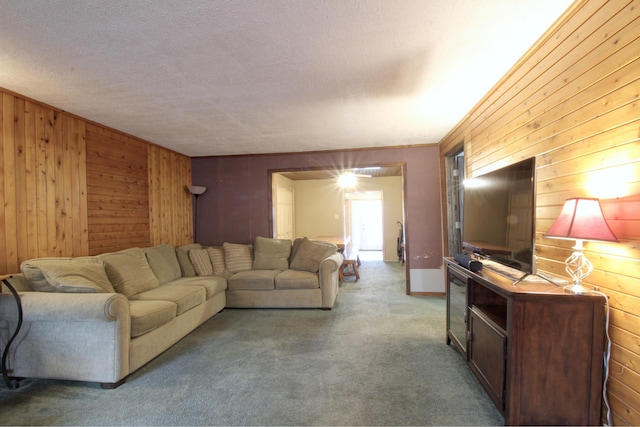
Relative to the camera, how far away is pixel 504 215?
6.29ft

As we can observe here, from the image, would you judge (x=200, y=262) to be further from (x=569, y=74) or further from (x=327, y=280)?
(x=569, y=74)

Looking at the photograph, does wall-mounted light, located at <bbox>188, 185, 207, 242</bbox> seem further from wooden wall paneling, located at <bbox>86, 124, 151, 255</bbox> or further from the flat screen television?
the flat screen television

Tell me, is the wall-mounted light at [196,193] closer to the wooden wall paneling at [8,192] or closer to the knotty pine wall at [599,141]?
the wooden wall paneling at [8,192]

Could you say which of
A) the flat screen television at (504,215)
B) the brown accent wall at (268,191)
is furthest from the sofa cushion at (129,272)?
the flat screen television at (504,215)

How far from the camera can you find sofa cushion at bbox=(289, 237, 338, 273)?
402 centimetres

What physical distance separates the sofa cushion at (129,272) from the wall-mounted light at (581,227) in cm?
345

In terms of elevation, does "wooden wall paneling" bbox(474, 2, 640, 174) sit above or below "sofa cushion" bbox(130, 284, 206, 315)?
above

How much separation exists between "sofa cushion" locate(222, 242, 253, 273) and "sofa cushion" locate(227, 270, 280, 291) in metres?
0.33

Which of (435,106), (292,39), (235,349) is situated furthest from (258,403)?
(435,106)

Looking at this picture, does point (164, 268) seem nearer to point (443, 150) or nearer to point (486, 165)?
point (486, 165)

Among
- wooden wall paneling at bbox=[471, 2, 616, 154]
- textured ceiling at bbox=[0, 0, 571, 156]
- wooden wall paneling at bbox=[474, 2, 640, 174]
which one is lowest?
wooden wall paneling at bbox=[474, 2, 640, 174]

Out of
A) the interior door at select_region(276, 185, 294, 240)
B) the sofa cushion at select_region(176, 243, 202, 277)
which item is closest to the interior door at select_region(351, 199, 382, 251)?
the interior door at select_region(276, 185, 294, 240)

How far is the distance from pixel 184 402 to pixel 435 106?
3.26 meters

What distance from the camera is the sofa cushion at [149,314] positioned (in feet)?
7.47
